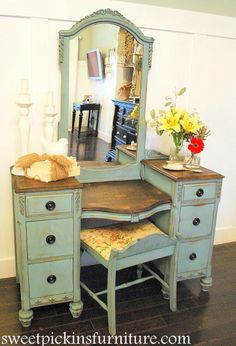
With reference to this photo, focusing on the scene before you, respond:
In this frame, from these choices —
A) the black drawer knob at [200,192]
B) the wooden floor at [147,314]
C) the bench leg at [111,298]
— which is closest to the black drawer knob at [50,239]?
the bench leg at [111,298]

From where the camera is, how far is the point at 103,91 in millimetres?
2256

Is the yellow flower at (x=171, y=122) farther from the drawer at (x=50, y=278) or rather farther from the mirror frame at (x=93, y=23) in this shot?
the drawer at (x=50, y=278)

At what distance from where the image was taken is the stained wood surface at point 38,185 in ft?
5.80

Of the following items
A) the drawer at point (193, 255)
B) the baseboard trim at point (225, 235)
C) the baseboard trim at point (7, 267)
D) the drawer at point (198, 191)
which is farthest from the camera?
the baseboard trim at point (225, 235)

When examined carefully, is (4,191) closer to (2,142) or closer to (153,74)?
(2,142)

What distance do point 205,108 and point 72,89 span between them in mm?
1101

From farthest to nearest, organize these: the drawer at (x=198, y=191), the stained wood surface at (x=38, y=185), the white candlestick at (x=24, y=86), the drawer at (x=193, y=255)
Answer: the drawer at (x=193, y=255)
the drawer at (x=198, y=191)
the white candlestick at (x=24, y=86)
the stained wood surface at (x=38, y=185)

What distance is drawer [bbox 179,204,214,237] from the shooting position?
7.18 ft

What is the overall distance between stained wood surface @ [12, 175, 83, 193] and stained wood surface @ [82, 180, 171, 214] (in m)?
0.16

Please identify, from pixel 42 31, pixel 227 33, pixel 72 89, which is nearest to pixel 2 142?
pixel 72 89

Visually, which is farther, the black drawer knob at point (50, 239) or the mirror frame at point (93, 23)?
the mirror frame at point (93, 23)

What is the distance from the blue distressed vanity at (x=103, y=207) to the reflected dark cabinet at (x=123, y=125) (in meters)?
0.04

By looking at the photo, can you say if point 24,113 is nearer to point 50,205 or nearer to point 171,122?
point 50,205

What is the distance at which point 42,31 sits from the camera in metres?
2.08
